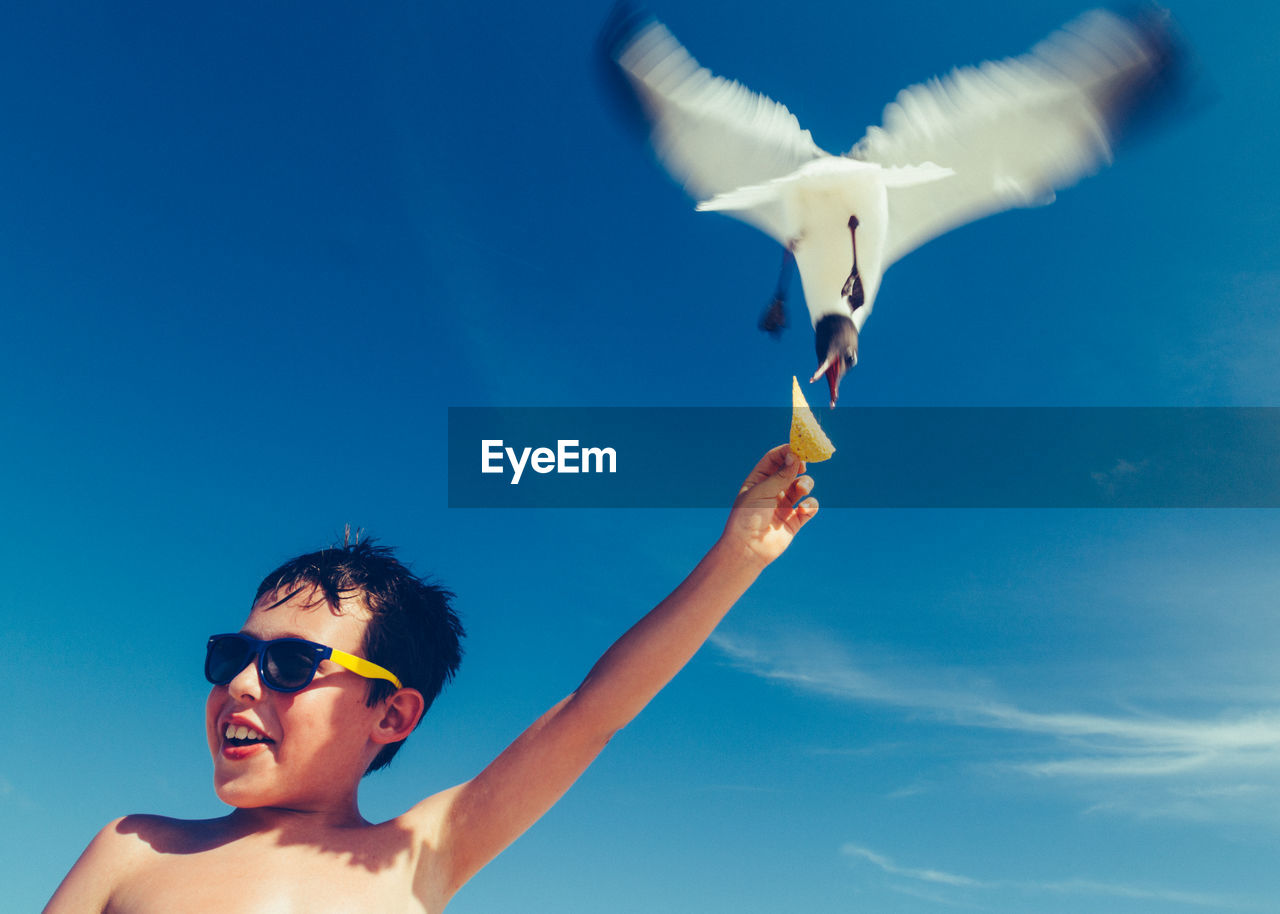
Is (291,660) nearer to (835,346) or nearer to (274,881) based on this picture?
(274,881)

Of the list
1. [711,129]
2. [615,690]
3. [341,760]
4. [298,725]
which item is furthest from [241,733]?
[711,129]

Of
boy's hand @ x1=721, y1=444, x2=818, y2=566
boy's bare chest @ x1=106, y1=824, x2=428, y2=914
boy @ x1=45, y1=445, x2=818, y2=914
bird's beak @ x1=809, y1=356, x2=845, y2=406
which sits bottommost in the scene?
boy's bare chest @ x1=106, y1=824, x2=428, y2=914

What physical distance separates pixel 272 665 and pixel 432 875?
2.91 feet

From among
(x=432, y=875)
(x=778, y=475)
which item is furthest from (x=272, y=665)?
(x=778, y=475)

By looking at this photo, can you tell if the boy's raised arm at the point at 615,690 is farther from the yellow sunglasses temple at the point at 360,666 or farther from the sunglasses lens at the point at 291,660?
the sunglasses lens at the point at 291,660

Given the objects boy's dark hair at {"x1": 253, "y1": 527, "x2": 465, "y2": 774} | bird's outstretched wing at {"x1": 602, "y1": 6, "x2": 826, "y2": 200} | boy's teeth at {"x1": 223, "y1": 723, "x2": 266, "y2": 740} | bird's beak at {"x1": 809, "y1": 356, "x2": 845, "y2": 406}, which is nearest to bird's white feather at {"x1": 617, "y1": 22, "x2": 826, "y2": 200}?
bird's outstretched wing at {"x1": 602, "y1": 6, "x2": 826, "y2": 200}

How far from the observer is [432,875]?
2.80 meters

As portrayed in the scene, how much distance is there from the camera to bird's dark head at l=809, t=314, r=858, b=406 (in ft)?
14.5

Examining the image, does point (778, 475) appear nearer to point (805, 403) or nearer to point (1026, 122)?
point (805, 403)

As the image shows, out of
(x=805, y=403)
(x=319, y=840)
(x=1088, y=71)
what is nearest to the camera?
(x=805, y=403)

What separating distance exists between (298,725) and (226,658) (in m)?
0.37

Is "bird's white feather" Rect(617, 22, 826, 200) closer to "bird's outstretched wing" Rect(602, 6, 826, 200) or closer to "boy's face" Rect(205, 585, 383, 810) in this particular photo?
"bird's outstretched wing" Rect(602, 6, 826, 200)

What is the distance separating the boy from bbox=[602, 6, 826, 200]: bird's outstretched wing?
11.5ft

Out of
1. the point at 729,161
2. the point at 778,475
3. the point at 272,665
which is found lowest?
the point at 272,665
